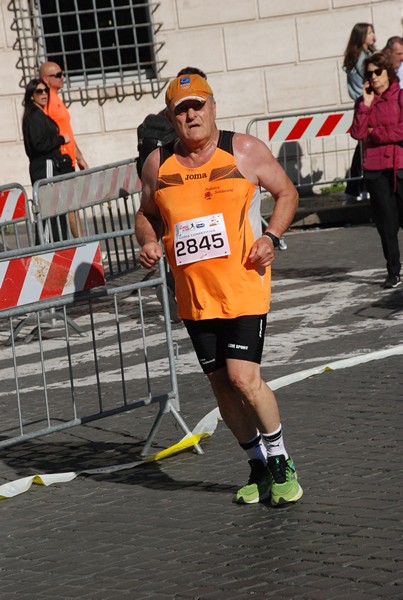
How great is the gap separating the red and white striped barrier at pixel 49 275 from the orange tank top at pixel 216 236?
1.19m

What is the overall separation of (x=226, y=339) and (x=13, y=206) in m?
6.06

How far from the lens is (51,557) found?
559 cm

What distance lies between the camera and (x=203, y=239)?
5.88m

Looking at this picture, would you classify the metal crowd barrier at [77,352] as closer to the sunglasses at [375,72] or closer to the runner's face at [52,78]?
the sunglasses at [375,72]

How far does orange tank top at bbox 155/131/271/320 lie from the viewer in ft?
19.3

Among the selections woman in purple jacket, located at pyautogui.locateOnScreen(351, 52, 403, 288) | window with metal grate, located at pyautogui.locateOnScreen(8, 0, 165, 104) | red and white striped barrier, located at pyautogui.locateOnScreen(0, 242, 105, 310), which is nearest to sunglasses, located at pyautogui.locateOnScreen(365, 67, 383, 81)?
woman in purple jacket, located at pyautogui.locateOnScreen(351, 52, 403, 288)

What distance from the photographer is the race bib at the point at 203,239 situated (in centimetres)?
587

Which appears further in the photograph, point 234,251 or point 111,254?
point 111,254

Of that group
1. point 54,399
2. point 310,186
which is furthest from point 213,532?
point 310,186

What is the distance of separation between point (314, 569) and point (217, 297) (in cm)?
139

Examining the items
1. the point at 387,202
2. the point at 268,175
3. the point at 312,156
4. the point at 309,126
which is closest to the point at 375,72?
the point at 387,202

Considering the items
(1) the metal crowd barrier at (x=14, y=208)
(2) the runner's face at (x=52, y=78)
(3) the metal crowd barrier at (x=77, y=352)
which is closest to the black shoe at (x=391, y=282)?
(3) the metal crowd barrier at (x=77, y=352)

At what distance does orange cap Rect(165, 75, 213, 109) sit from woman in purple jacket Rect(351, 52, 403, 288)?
18.2ft

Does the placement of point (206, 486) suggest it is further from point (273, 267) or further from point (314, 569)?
point (273, 267)
